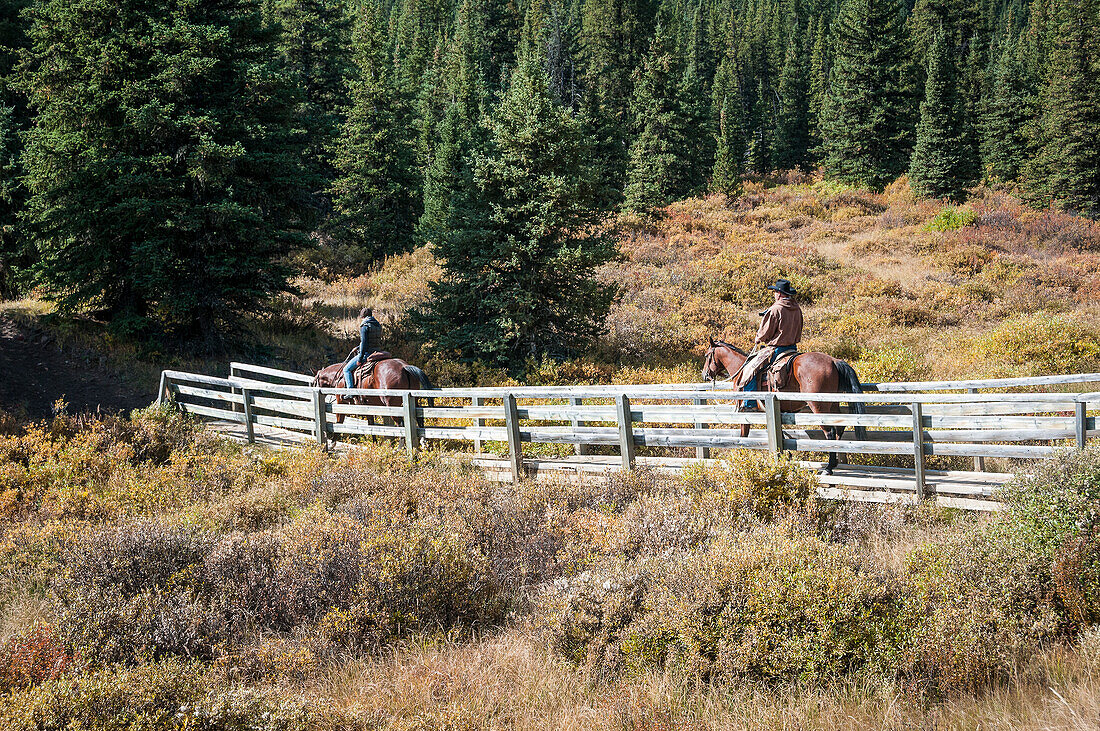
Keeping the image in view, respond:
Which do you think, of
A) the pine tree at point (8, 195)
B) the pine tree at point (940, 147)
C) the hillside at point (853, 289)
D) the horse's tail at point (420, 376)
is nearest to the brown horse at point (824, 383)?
the horse's tail at point (420, 376)

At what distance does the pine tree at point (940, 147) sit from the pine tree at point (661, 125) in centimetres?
1496

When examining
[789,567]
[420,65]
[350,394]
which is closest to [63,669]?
[789,567]

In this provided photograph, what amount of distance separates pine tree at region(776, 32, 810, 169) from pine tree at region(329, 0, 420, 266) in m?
45.8

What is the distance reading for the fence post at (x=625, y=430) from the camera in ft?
30.2

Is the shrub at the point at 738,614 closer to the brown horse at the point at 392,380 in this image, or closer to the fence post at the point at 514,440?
the fence post at the point at 514,440

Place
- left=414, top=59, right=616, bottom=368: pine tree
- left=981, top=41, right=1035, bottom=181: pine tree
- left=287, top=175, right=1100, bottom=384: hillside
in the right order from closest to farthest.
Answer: left=287, top=175, right=1100, bottom=384: hillside
left=414, top=59, right=616, bottom=368: pine tree
left=981, top=41, right=1035, bottom=181: pine tree

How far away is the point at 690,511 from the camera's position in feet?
25.0

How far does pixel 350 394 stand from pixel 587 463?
16.3 feet

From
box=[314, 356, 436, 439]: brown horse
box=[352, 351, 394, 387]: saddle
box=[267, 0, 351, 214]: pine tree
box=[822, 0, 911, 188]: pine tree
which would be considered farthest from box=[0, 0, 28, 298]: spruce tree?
box=[822, 0, 911, 188]: pine tree

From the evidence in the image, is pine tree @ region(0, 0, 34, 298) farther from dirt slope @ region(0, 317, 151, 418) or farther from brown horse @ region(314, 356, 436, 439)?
brown horse @ region(314, 356, 436, 439)

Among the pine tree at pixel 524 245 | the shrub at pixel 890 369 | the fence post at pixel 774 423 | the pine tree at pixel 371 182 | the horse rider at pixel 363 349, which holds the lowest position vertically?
the shrub at pixel 890 369

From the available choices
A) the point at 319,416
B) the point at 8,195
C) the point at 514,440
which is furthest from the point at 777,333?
the point at 8,195

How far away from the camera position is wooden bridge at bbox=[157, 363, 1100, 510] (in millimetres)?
7535

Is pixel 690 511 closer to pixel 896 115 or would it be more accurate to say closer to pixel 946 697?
pixel 946 697
